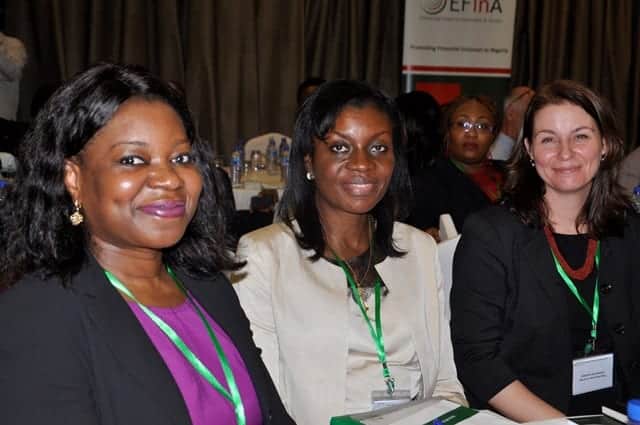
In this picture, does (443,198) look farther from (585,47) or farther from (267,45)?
(585,47)

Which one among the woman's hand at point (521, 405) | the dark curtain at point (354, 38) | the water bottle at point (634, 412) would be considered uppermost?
the dark curtain at point (354, 38)

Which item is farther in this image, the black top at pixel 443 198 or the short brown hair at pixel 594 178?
the black top at pixel 443 198

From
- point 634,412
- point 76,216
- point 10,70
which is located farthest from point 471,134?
point 10,70

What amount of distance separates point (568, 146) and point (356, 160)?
65 cm

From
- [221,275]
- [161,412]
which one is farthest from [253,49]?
[161,412]

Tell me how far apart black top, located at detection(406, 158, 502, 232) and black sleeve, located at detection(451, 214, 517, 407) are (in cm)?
166

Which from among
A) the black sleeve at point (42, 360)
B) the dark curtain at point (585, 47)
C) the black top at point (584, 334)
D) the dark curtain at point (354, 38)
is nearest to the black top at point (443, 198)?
the black top at point (584, 334)

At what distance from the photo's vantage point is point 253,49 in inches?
283

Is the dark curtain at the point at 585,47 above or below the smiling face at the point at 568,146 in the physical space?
above

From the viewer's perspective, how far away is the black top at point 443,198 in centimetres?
400

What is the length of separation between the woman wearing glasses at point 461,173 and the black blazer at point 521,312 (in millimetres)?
1634

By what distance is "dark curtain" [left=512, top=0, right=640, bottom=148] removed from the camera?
7.74 metres

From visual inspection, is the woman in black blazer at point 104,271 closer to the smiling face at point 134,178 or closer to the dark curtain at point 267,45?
the smiling face at point 134,178

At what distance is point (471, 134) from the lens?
4242 millimetres
